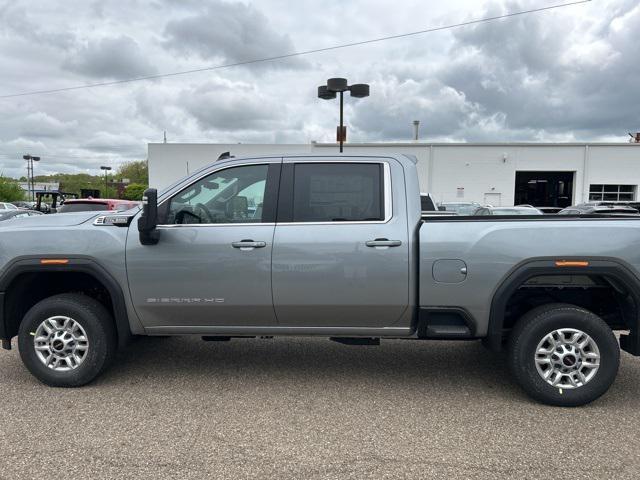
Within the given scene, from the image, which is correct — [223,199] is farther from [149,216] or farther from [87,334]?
[87,334]

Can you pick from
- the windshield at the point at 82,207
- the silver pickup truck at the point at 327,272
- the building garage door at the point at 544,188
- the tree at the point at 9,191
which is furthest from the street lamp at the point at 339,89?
the tree at the point at 9,191

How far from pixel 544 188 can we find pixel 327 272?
103 ft

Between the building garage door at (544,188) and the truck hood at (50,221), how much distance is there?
30448 millimetres

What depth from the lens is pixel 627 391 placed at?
430 cm

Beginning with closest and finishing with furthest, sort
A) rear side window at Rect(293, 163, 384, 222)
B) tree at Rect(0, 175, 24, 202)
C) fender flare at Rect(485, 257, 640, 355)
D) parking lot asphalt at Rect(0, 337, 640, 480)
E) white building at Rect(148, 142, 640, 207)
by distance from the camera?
parking lot asphalt at Rect(0, 337, 640, 480) < fender flare at Rect(485, 257, 640, 355) < rear side window at Rect(293, 163, 384, 222) < white building at Rect(148, 142, 640, 207) < tree at Rect(0, 175, 24, 202)

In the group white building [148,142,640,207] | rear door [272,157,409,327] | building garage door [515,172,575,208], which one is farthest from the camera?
building garage door [515,172,575,208]

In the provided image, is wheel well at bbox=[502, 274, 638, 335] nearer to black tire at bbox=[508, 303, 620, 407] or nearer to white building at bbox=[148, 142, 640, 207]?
black tire at bbox=[508, 303, 620, 407]

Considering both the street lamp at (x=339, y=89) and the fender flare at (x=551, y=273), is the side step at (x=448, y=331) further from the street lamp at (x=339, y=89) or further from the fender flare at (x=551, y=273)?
the street lamp at (x=339, y=89)

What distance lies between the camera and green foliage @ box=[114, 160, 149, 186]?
100438 millimetres

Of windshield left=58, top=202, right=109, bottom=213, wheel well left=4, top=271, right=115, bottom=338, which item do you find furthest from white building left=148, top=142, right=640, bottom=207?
wheel well left=4, top=271, right=115, bottom=338

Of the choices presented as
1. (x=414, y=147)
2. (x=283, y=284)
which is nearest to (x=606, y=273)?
(x=283, y=284)

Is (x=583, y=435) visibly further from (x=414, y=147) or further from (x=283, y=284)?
(x=414, y=147)

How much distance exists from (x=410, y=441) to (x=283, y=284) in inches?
58.2

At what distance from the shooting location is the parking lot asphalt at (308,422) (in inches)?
120
